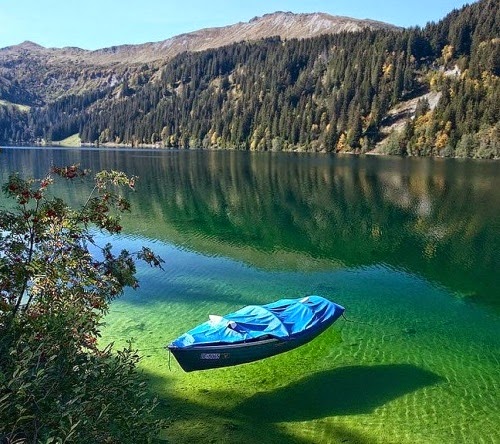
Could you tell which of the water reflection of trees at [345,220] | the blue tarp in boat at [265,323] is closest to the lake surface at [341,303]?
the water reflection of trees at [345,220]

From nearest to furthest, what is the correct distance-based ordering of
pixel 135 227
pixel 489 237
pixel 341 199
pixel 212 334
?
pixel 212 334
pixel 489 237
pixel 135 227
pixel 341 199

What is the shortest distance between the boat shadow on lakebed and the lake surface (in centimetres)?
8

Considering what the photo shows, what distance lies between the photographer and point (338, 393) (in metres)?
18.9

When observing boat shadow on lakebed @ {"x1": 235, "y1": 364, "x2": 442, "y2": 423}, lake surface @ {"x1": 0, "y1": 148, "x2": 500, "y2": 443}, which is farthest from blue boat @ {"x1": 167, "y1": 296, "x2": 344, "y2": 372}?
boat shadow on lakebed @ {"x1": 235, "y1": 364, "x2": 442, "y2": 423}

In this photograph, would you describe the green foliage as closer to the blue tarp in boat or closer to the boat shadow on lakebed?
the blue tarp in boat

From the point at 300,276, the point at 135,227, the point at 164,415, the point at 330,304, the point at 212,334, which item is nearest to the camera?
the point at 164,415

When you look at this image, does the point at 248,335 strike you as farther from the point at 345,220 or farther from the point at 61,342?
the point at 345,220

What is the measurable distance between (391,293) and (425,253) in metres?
11.8

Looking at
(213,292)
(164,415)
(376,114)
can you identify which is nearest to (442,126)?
(376,114)

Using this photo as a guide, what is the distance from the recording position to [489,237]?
45.8 meters

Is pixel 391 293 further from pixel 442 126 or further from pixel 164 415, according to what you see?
pixel 442 126

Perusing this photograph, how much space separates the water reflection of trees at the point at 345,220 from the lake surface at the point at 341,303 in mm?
260

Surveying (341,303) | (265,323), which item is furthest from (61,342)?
(341,303)

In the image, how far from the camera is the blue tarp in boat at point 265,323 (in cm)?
1981
